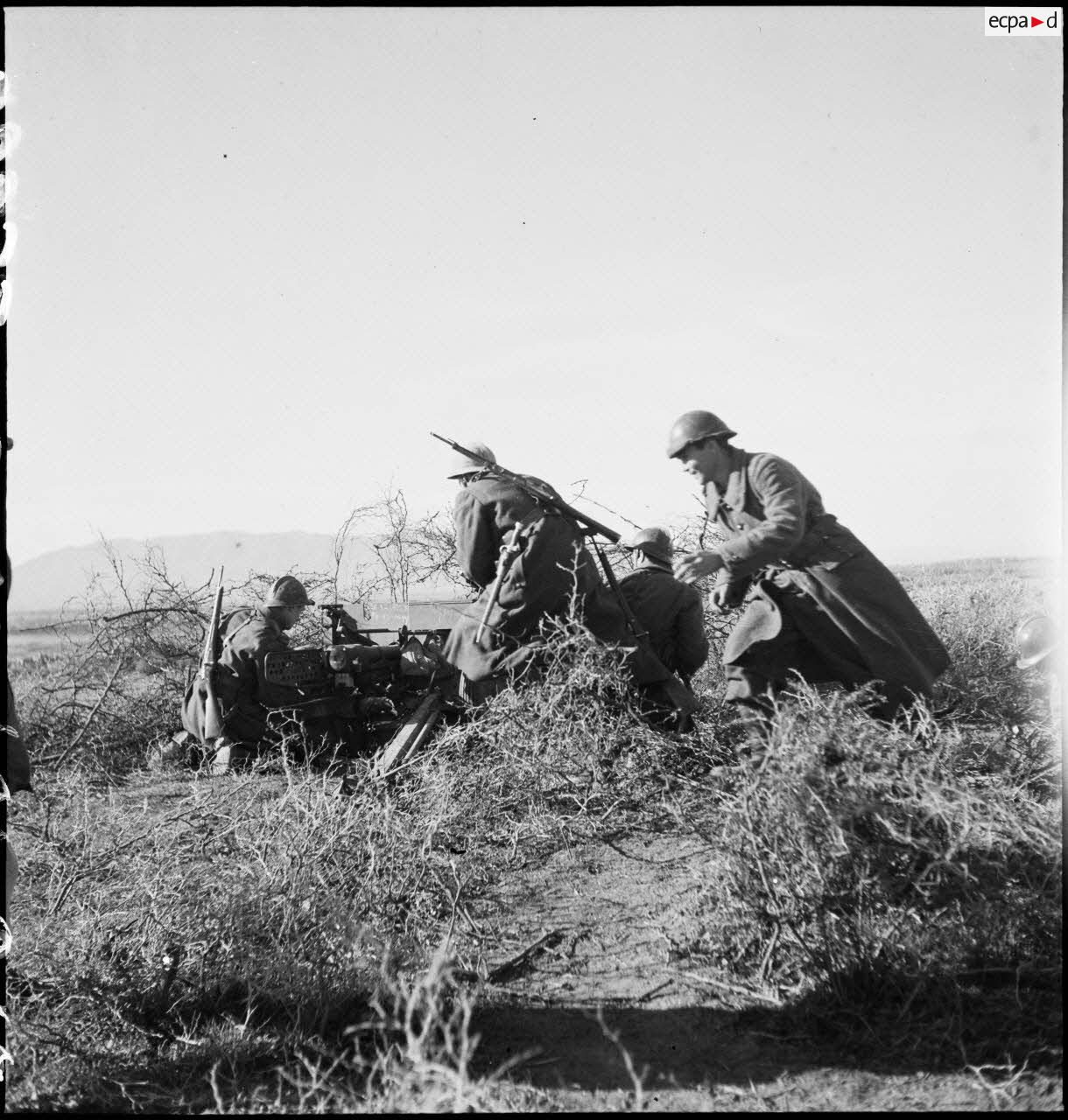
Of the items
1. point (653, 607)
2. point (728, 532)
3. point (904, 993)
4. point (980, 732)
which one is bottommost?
point (904, 993)

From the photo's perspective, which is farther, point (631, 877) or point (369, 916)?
point (631, 877)

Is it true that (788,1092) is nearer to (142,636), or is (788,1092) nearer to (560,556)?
(560,556)

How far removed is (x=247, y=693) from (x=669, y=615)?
10.3 ft

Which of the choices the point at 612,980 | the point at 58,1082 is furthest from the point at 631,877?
the point at 58,1082

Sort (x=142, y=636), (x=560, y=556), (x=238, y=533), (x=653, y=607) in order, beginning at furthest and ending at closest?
(x=238, y=533) < (x=142, y=636) < (x=653, y=607) < (x=560, y=556)

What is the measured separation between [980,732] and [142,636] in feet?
24.1

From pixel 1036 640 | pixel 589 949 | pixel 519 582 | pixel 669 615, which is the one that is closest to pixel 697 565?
pixel 519 582

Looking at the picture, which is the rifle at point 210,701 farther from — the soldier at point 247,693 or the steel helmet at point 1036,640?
the steel helmet at point 1036,640

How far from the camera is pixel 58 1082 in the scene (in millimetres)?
3279

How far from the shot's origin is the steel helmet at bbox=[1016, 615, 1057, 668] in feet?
21.6

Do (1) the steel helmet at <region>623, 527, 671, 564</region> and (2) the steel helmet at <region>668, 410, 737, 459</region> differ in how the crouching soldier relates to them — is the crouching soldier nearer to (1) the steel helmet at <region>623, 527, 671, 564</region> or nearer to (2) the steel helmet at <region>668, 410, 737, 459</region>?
(1) the steel helmet at <region>623, 527, 671, 564</region>

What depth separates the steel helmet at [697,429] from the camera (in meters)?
5.14

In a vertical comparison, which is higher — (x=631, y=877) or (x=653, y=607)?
(x=653, y=607)

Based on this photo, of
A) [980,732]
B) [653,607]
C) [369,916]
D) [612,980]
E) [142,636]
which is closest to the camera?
[612,980]
